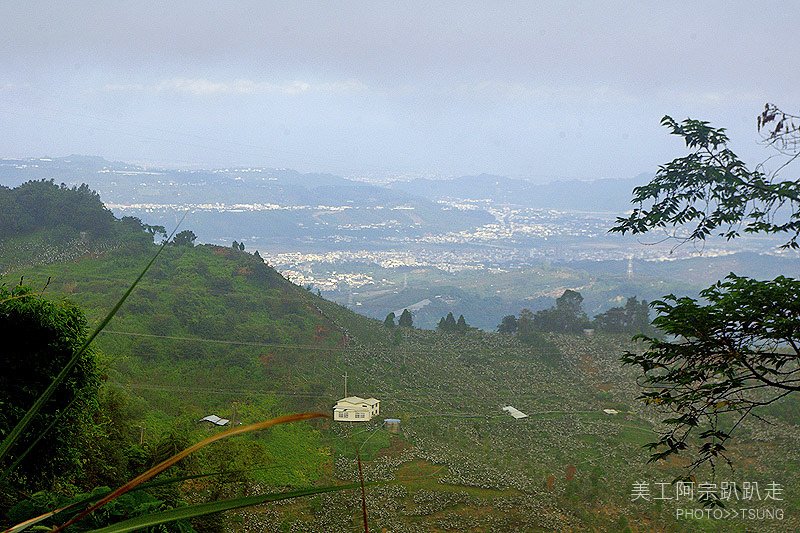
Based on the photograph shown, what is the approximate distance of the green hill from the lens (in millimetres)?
7648

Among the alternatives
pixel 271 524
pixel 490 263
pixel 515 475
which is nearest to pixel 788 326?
pixel 271 524

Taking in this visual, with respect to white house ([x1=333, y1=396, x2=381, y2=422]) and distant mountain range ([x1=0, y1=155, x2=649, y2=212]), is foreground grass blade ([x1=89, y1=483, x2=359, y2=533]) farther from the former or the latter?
distant mountain range ([x1=0, y1=155, x2=649, y2=212])

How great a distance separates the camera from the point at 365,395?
1198cm

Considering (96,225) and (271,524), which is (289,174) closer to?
(96,225)

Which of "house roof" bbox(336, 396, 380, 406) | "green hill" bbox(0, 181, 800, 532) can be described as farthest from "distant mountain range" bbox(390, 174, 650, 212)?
"house roof" bbox(336, 396, 380, 406)

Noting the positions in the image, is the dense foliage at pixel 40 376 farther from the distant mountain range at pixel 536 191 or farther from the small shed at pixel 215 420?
the distant mountain range at pixel 536 191

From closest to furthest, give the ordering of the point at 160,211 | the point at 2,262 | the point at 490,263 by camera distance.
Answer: the point at 2,262, the point at 160,211, the point at 490,263

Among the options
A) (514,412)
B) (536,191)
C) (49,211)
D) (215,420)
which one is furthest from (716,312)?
(536,191)

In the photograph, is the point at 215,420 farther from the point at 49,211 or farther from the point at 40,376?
the point at 49,211

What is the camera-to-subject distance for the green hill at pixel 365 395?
25.1ft

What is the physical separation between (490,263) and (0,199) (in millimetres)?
27625

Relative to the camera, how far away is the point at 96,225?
16812 mm

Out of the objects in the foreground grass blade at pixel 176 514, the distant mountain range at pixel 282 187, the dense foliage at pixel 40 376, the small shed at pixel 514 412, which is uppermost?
the distant mountain range at pixel 282 187

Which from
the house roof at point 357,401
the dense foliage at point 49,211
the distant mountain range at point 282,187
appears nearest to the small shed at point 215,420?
the house roof at point 357,401
